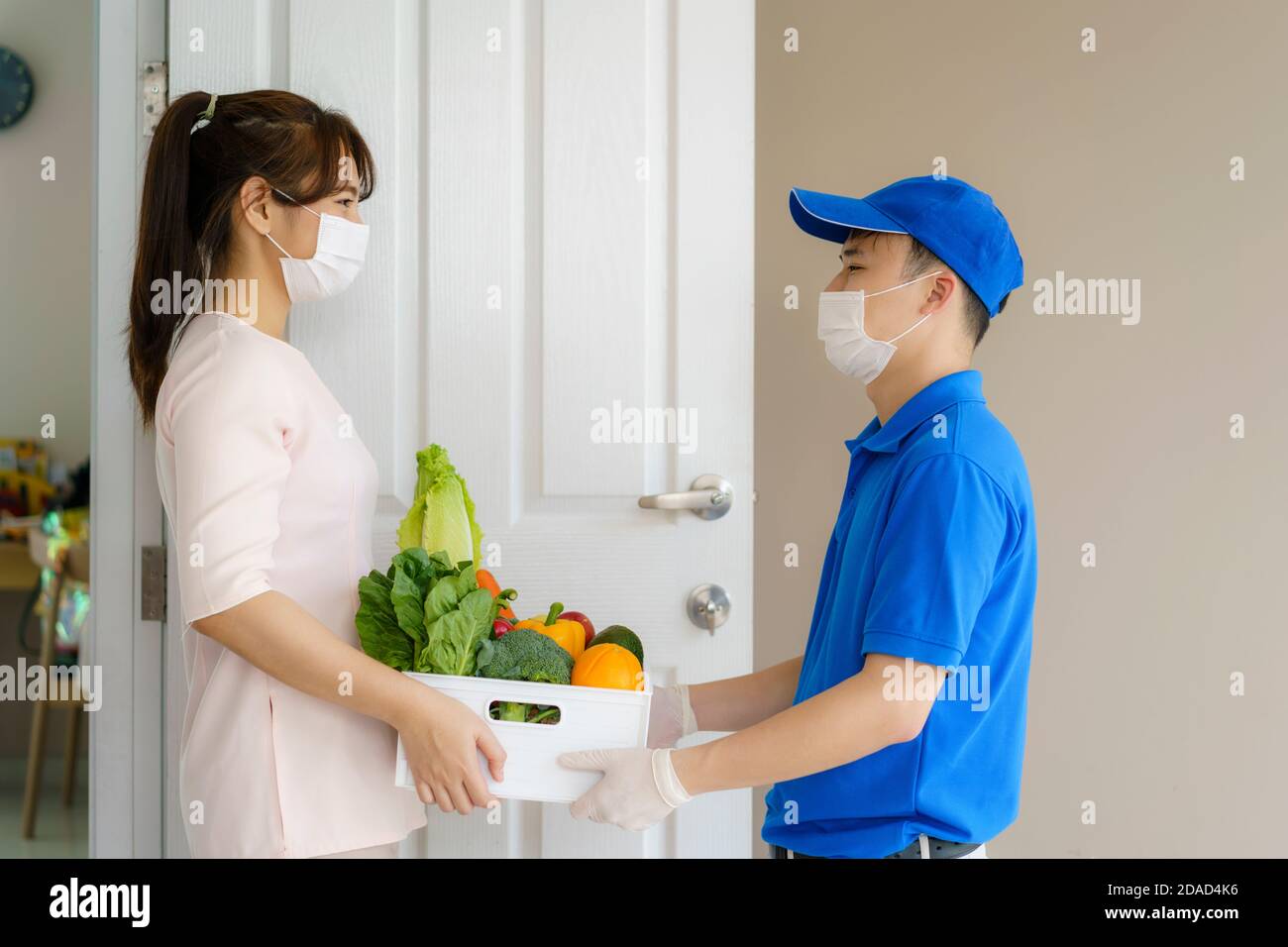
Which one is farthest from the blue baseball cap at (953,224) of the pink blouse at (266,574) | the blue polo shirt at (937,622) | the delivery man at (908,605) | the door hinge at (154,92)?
the door hinge at (154,92)

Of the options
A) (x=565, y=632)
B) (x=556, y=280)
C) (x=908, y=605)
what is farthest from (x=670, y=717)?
→ (x=556, y=280)

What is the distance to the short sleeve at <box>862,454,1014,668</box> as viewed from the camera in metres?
1.08

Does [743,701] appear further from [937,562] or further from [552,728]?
[937,562]

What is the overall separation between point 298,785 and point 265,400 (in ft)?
1.49

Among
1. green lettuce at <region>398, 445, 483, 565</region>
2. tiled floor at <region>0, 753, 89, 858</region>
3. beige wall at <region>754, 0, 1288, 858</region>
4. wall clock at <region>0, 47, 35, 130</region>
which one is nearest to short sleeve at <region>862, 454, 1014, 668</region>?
green lettuce at <region>398, 445, 483, 565</region>

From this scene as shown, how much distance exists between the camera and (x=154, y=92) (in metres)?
1.76

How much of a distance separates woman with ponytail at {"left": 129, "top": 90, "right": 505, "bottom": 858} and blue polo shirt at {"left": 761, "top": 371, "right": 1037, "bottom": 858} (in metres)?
0.40

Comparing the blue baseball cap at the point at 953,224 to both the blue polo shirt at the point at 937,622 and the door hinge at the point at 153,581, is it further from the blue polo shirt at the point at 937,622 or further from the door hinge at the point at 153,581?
the door hinge at the point at 153,581

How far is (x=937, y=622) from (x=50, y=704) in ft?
5.13

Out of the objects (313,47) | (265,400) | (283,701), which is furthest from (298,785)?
(313,47)

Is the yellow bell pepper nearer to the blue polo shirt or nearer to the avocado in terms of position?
the avocado

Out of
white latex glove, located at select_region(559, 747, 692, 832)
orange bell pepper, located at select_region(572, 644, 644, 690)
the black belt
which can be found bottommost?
the black belt

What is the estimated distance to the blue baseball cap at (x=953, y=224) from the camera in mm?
1252
